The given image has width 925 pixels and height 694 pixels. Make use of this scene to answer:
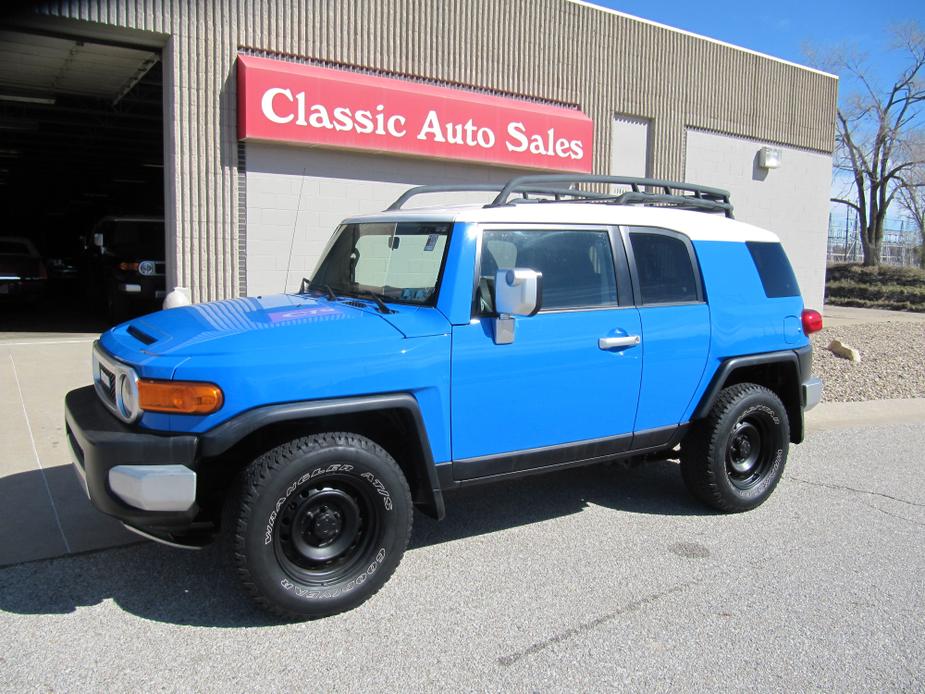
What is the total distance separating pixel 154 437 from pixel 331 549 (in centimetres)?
94

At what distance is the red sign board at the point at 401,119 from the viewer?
10.4m

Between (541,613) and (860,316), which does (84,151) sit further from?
(541,613)

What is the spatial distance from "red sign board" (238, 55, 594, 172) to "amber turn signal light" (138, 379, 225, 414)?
786cm

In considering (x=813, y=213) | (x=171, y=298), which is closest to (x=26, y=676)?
(x=171, y=298)

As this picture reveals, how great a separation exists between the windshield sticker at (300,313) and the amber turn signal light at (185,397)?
61cm

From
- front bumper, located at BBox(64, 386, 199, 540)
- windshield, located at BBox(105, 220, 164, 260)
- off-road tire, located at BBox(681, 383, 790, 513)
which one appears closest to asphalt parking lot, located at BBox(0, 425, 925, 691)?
off-road tire, located at BBox(681, 383, 790, 513)

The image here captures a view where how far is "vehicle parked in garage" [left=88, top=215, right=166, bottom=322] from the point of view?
12.3 m

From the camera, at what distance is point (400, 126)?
38.2 feet

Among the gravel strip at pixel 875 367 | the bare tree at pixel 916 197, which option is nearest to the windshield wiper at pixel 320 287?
the gravel strip at pixel 875 367

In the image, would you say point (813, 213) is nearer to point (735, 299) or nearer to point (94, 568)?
point (735, 299)

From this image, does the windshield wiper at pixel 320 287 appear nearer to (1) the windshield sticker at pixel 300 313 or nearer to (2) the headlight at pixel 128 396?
(1) the windshield sticker at pixel 300 313

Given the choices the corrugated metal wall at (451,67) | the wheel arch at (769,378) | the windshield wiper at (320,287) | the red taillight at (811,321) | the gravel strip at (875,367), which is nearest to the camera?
the windshield wiper at (320,287)

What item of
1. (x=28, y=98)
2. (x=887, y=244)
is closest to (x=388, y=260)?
(x=28, y=98)

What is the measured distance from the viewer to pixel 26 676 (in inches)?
119
